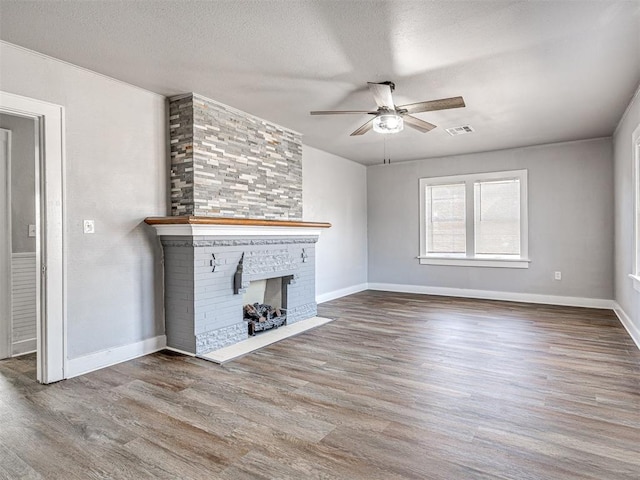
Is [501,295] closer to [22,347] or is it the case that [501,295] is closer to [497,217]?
[497,217]

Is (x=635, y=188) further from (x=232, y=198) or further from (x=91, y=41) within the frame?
(x=91, y=41)

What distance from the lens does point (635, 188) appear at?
3.90 meters

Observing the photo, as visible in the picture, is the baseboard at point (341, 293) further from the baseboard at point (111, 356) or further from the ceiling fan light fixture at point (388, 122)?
the ceiling fan light fixture at point (388, 122)

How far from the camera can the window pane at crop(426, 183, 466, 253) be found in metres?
6.73

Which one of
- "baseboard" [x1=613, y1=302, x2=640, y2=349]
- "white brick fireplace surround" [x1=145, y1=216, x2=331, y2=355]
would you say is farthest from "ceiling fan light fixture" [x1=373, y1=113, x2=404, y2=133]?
"baseboard" [x1=613, y1=302, x2=640, y2=349]

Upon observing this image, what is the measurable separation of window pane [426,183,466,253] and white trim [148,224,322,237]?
3323mm

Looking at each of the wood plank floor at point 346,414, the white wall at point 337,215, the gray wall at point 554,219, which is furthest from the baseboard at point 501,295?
the wood plank floor at point 346,414

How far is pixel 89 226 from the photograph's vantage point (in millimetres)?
3230

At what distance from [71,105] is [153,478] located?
9.32 ft

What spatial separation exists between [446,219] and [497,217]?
0.84m

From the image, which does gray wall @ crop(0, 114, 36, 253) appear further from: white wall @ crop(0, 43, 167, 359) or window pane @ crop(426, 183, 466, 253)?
window pane @ crop(426, 183, 466, 253)

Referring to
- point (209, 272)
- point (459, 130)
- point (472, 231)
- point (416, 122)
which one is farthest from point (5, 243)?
point (472, 231)

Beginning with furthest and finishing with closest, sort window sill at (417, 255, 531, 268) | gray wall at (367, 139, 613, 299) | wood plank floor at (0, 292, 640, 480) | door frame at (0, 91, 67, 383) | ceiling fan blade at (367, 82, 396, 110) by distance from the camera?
1. window sill at (417, 255, 531, 268)
2. gray wall at (367, 139, 613, 299)
3. ceiling fan blade at (367, 82, 396, 110)
4. door frame at (0, 91, 67, 383)
5. wood plank floor at (0, 292, 640, 480)

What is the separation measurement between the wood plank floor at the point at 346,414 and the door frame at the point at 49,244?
9.3 inches
